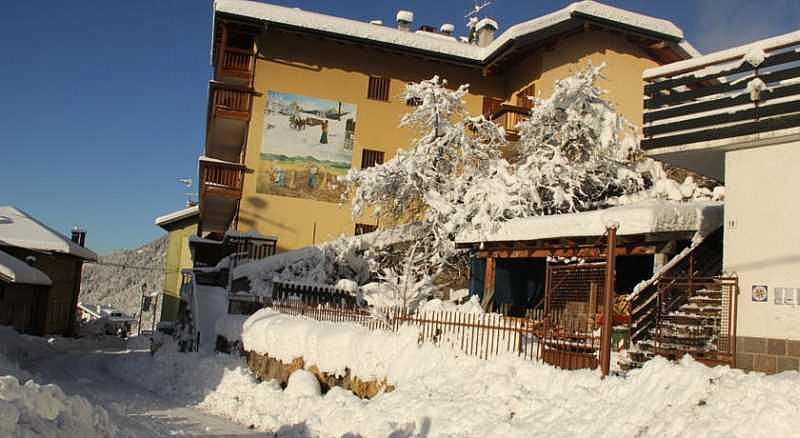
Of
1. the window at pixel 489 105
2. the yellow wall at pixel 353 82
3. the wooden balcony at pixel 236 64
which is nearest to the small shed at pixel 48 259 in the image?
the yellow wall at pixel 353 82

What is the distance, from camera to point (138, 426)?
11.9m

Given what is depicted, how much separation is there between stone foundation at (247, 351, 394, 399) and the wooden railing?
14.1 metres

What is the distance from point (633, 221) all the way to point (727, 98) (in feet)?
13.0

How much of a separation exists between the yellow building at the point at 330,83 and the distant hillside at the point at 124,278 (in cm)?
4819

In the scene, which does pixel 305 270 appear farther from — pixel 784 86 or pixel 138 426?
pixel 784 86

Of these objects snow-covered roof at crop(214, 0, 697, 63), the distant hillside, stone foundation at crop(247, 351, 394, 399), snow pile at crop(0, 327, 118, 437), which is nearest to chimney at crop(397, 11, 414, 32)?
snow-covered roof at crop(214, 0, 697, 63)

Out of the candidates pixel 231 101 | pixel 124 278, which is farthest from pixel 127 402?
pixel 124 278

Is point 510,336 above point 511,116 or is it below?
below

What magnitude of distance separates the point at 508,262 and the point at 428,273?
284cm

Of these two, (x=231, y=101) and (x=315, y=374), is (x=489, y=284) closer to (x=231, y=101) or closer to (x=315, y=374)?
(x=315, y=374)

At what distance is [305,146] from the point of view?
30.3 meters

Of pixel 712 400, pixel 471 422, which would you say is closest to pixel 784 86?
pixel 712 400

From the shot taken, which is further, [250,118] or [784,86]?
[250,118]

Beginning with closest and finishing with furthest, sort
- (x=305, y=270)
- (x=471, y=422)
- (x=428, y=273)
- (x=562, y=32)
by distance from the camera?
(x=471, y=422)
(x=428, y=273)
(x=305, y=270)
(x=562, y=32)
